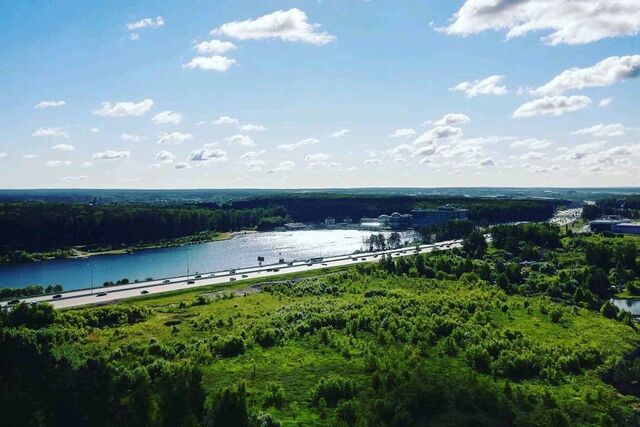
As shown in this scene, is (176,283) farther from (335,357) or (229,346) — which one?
(335,357)

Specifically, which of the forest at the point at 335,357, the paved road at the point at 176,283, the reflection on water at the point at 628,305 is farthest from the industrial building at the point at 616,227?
the reflection on water at the point at 628,305

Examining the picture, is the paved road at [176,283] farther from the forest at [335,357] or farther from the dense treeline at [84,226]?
the dense treeline at [84,226]

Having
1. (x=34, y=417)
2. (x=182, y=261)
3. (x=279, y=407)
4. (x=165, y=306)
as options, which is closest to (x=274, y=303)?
(x=165, y=306)

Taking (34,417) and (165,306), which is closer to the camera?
(34,417)

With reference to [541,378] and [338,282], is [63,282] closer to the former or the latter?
[338,282]

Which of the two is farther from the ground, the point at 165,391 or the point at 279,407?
the point at 165,391

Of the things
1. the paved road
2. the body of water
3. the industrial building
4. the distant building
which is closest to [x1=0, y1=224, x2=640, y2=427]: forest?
the paved road
